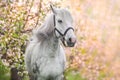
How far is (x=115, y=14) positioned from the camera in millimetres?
29281

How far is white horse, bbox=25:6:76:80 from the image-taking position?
9016 mm

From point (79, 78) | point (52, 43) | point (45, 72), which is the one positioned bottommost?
point (79, 78)

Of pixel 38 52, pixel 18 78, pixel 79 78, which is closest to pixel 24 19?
pixel 18 78

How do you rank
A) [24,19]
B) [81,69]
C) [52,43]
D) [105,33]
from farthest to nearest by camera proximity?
[105,33] < [81,69] < [24,19] < [52,43]

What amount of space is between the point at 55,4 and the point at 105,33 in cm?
1446

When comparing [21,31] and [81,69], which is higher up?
[21,31]

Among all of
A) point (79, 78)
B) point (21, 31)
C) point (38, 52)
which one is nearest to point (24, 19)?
point (21, 31)

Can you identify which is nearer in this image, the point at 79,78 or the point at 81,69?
the point at 81,69

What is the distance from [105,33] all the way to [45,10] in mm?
14427

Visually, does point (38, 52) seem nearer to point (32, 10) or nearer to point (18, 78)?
point (32, 10)

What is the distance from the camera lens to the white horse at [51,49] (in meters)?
9.02

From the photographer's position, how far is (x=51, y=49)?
9.45m

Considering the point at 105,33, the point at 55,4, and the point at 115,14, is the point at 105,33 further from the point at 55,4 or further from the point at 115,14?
the point at 55,4

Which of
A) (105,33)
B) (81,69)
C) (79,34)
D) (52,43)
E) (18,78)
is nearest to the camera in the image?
(52,43)
